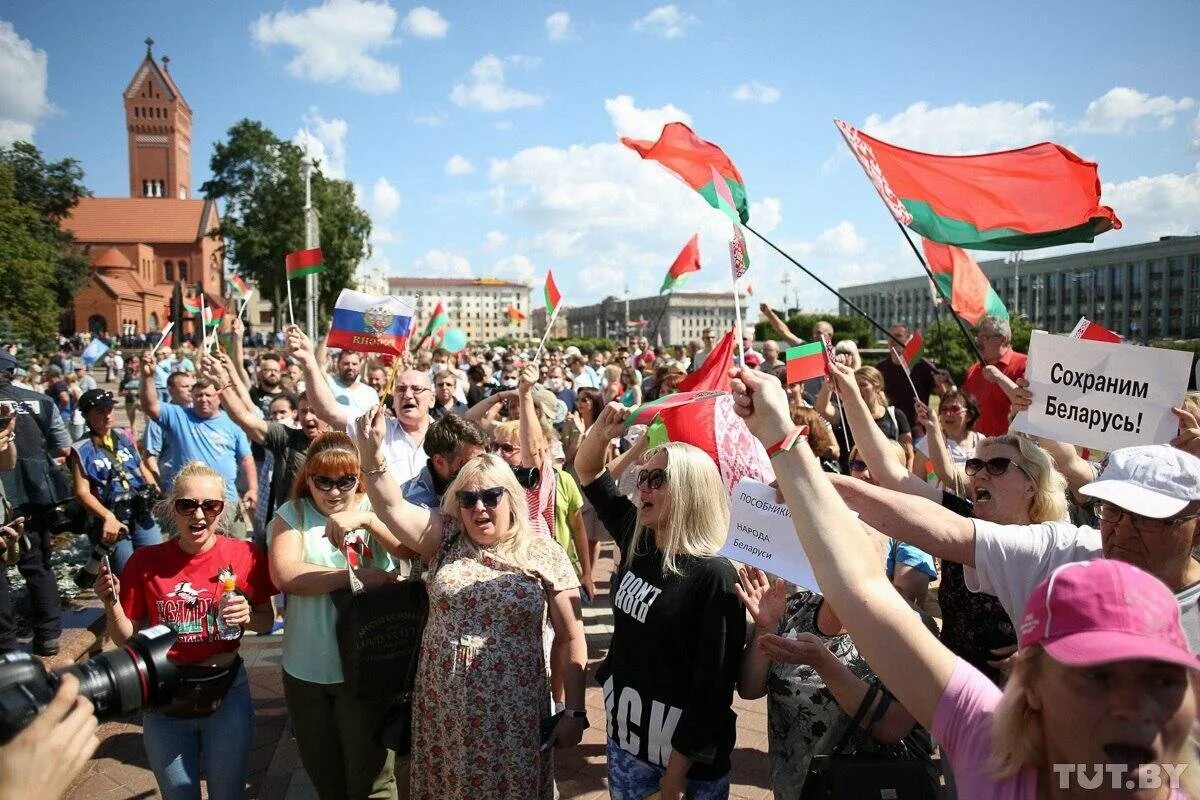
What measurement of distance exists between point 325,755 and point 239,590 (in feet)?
2.43

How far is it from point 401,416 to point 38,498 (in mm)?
2691

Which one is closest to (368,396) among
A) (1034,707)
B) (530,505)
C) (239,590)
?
(530,505)

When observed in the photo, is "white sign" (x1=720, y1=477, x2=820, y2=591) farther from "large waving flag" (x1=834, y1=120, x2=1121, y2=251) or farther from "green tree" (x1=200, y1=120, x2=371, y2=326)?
"green tree" (x1=200, y1=120, x2=371, y2=326)

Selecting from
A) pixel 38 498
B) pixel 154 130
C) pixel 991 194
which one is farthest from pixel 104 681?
pixel 154 130

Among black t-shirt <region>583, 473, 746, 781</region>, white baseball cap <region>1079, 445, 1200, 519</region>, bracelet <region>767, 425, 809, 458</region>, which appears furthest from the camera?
black t-shirt <region>583, 473, 746, 781</region>

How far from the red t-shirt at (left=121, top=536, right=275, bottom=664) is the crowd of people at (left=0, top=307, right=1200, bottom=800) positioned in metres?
0.01

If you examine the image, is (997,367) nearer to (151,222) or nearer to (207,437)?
(207,437)

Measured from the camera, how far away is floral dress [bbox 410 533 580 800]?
9.61 feet

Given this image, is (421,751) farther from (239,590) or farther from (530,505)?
(530,505)

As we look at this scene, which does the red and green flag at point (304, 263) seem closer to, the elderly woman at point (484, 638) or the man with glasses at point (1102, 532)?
the elderly woman at point (484, 638)

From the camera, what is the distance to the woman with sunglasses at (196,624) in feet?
10.2

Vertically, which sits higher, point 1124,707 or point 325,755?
point 1124,707

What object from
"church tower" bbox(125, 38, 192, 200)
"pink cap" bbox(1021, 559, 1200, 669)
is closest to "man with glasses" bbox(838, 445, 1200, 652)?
"pink cap" bbox(1021, 559, 1200, 669)

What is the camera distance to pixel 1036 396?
12.6ft
